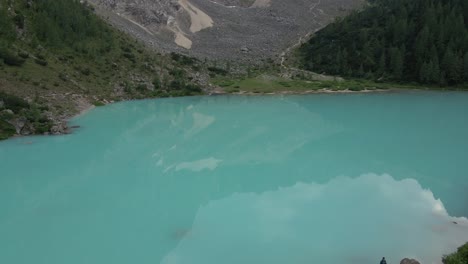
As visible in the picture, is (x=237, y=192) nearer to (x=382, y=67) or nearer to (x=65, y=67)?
(x=65, y=67)

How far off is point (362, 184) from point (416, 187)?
295cm

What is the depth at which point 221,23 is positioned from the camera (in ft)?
362

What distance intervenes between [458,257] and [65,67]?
54.4m

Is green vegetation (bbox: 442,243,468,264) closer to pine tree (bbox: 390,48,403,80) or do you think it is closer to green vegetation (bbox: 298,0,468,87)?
green vegetation (bbox: 298,0,468,87)

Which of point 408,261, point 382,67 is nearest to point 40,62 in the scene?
point 408,261

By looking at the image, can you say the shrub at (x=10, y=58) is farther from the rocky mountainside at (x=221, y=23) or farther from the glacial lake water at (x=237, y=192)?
the rocky mountainside at (x=221, y=23)

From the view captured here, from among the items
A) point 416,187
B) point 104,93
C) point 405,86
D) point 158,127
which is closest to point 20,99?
point 158,127

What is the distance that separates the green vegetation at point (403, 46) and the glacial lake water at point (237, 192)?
32.4 meters

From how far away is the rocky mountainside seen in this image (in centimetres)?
9238

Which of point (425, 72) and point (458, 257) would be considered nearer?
point (458, 257)

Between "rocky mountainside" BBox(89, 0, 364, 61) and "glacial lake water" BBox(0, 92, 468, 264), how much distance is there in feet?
151

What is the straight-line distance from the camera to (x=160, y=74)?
71.6m

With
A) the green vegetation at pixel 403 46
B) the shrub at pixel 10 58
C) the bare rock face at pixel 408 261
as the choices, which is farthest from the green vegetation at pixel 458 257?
the green vegetation at pixel 403 46

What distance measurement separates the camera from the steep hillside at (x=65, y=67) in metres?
45.4
